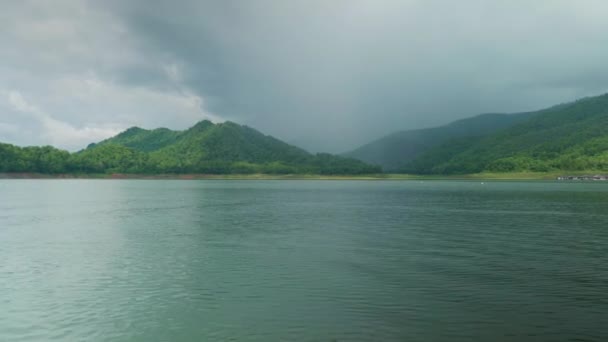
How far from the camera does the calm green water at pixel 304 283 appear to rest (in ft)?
68.2

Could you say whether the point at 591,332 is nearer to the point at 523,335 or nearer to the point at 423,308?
the point at 523,335

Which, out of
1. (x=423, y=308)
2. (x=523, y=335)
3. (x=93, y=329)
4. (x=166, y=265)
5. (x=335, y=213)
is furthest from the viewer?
(x=335, y=213)

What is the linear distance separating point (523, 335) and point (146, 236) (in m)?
43.3

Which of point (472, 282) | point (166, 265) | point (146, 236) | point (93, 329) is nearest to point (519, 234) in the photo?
point (472, 282)

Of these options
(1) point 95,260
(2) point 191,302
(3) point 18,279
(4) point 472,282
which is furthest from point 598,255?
(3) point 18,279

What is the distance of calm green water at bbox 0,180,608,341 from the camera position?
20781 millimetres

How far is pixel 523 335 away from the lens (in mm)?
19703

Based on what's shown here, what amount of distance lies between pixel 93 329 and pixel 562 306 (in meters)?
24.6

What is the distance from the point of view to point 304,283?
1174 inches

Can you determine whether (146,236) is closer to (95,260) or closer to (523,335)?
(95,260)

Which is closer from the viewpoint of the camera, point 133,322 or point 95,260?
point 133,322

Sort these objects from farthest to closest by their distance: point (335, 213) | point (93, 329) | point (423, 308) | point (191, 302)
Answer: point (335, 213), point (191, 302), point (423, 308), point (93, 329)

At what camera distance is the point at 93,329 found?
69.1 feet

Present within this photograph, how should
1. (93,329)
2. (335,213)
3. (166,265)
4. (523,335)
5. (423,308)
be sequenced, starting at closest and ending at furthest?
(523,335) < (93,329) < (423,308) < (166,265) < (335,213)
